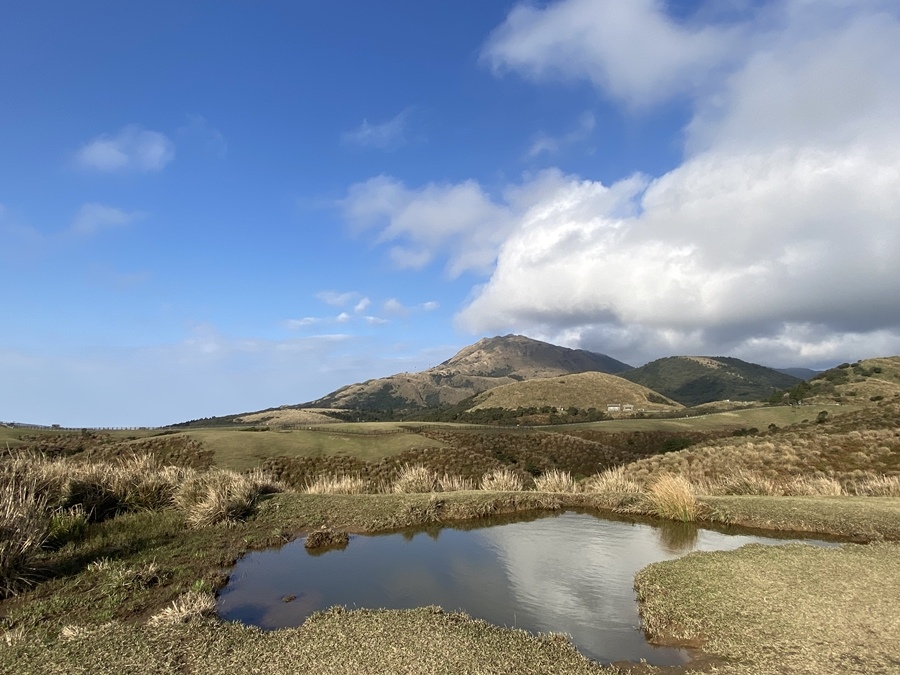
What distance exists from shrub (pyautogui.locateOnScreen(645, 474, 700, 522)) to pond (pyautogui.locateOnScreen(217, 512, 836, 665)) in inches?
19.5

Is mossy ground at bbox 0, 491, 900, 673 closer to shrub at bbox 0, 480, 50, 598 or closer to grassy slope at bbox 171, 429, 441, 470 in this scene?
shrub at bbox 0, 480, 50, 598

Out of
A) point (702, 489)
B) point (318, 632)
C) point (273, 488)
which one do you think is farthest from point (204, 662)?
point (702, 489)

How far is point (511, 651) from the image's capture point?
5828 millimetres

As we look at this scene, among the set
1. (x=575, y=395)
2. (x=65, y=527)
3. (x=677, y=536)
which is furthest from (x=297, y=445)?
Result: (x=575, y=395)

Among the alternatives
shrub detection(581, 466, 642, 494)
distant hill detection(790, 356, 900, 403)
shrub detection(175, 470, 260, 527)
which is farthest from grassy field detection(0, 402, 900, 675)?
distant hill detection(790, 356, 900, 403)

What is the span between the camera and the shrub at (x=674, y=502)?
1354cm

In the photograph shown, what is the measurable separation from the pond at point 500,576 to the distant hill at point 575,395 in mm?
117955

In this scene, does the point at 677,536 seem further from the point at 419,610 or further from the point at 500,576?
the point at 419,610

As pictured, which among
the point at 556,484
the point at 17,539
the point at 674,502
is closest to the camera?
the point at 17,539

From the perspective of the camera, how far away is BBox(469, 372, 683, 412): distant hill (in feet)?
440

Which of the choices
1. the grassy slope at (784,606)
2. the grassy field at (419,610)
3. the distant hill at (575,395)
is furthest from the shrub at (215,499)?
the distant hill at (575,395)

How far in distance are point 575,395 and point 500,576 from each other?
136 m

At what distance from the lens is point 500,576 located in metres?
9.24

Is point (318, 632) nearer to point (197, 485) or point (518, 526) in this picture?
point (518, 526)
